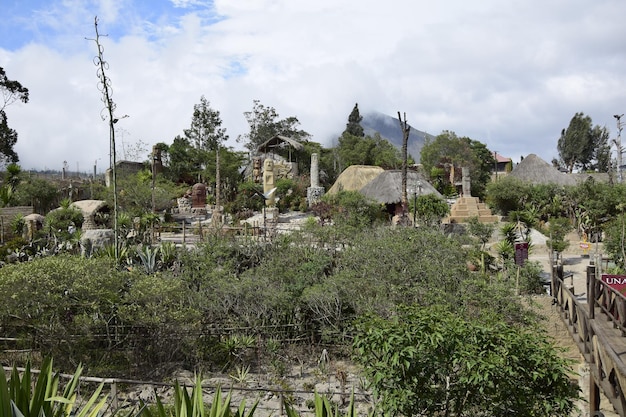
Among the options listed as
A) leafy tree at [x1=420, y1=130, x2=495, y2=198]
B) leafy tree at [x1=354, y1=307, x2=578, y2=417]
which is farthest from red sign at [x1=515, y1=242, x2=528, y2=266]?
leafy tree at [x1=420, y1=130, x2=495, y2=198]

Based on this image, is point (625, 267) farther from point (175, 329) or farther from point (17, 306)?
point (17, 306)

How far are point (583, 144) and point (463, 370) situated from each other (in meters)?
51.1

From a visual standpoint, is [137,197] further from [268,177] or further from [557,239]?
[557,239]

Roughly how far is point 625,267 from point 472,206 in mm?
12623

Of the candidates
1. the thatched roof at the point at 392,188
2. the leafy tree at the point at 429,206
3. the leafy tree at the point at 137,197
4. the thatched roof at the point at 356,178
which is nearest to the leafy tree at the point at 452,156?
the thatched roof at the point at 356,178

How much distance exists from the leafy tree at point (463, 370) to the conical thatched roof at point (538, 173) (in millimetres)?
30116

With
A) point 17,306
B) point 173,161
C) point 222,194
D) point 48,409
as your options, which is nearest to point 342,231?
point 17,306

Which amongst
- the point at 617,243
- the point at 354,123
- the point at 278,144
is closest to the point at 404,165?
the point at 617,243

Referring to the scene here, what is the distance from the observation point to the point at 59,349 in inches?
376

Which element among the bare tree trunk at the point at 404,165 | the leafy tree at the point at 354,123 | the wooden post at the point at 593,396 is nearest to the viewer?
the wooden post at the point at 593,396

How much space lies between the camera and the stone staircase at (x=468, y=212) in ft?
80.7

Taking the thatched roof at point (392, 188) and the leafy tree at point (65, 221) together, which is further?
the thatched roof at point (392, 188)

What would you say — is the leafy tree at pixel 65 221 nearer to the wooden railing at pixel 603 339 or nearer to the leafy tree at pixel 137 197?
the leafy tree at pixel 137 197

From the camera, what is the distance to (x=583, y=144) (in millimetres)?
49500
